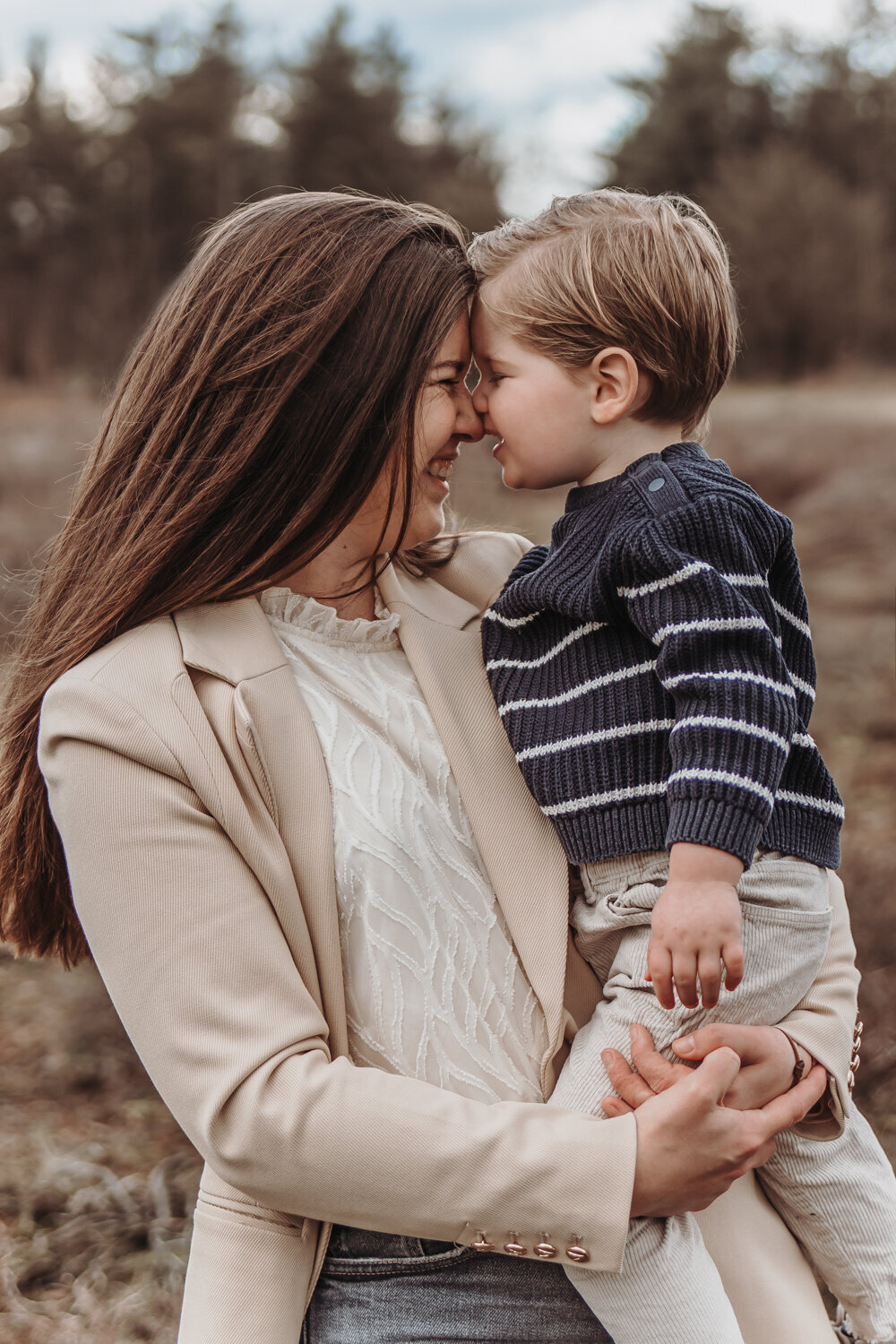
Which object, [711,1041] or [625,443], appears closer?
[711,1041]

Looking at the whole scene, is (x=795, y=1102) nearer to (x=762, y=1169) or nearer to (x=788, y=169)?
(x=762, y=1169)

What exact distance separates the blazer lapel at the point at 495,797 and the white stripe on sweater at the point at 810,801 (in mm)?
316

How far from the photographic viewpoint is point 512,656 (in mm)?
1773

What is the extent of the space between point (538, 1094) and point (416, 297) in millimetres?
1102

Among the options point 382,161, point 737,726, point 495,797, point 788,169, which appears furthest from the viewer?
point 382,161

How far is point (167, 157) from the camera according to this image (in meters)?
25.0

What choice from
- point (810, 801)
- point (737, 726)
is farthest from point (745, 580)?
point (810, 801)

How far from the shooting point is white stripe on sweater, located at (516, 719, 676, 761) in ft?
5.19

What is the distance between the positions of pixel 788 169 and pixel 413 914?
25.8 metres

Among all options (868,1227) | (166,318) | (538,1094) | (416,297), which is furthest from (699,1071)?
(166,318)

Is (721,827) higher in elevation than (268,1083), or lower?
higher

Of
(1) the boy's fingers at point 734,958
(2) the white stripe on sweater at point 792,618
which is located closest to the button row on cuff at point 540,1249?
(1) the boy's fingers at point 734,958

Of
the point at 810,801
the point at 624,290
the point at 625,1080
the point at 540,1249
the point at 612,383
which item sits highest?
the point at 624,290

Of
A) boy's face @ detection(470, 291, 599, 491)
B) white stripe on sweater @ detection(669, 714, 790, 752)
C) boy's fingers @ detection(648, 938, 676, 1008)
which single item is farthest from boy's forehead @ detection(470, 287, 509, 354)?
boy's fingers @ detection(648, 938, 676, 1008)
